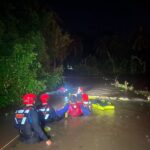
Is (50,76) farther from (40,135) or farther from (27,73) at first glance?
(40,135)

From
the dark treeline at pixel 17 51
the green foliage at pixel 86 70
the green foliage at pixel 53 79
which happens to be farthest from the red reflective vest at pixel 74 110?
the green foliage at pixel 86 70

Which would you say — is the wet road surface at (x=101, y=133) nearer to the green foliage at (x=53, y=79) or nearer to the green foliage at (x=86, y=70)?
the green foliage at (x=53, y=79)

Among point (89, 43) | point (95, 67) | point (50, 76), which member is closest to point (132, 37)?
point (95, 67)

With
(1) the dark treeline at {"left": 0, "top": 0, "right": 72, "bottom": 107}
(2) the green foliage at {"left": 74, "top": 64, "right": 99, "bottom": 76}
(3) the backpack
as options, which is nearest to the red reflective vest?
(3) the backpack

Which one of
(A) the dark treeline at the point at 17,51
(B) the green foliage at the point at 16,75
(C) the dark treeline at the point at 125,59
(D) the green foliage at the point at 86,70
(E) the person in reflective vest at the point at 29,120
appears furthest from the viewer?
(C) the dark treeline at the point at 125,59

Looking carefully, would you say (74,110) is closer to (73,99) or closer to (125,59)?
(73,99)

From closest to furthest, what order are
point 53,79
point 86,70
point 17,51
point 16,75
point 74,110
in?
point 74,110 < point 17,51 < point 16,75 < point 53,79 < point 86,70

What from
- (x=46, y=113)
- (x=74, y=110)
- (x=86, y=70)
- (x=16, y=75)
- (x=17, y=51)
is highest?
(x=17, y=51)

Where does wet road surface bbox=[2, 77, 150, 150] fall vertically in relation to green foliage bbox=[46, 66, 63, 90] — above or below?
below

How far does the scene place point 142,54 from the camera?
76938 mm

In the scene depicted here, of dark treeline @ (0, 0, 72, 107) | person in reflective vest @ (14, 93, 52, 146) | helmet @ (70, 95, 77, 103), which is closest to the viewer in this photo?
person in reflective vest @ (14, 93, 52, 146)

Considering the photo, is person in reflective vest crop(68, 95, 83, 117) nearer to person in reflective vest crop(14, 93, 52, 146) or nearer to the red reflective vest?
the red reflective vest

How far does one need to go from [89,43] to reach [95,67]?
29.2 meters

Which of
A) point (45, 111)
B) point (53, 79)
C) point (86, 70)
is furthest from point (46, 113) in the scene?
point (86, 70)
